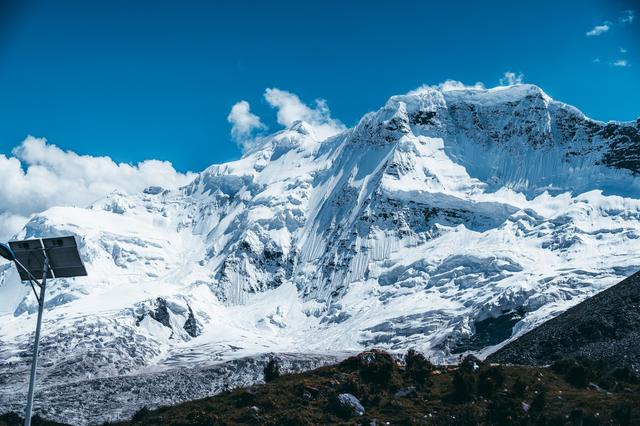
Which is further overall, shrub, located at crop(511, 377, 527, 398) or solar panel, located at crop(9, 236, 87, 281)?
shrub, located at crop(511, 377, 527, 398)

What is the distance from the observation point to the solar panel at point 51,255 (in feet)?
150

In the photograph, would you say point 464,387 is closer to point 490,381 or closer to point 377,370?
point 490,381

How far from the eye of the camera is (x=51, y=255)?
46.2 m

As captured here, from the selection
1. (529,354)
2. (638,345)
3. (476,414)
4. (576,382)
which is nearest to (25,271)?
(476,414)

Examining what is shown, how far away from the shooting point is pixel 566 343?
7771 inches

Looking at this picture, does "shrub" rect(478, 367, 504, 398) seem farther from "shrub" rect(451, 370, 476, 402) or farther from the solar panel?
the solar panel

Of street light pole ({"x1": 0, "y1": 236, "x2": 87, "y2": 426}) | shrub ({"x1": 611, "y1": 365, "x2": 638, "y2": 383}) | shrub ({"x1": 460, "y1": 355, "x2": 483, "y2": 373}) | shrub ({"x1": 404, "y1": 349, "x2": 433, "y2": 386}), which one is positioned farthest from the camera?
shrub ({"x1": 611, "y1": 365, "x2": 638, "y2": 383})

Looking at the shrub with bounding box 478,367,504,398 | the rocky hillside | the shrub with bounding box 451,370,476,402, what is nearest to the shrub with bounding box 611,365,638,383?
the rocky hillside

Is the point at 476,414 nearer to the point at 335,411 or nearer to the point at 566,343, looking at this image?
the point at 335,411

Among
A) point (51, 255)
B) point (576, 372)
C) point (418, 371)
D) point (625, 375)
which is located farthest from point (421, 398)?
point (51, 255)

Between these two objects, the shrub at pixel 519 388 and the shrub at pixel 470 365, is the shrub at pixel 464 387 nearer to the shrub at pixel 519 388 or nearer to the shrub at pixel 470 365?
the shrub at pixel 470 365

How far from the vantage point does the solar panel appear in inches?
1796

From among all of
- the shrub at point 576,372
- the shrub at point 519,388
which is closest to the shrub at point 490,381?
the shrub at point 519,388

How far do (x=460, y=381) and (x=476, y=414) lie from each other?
27.9 ft
